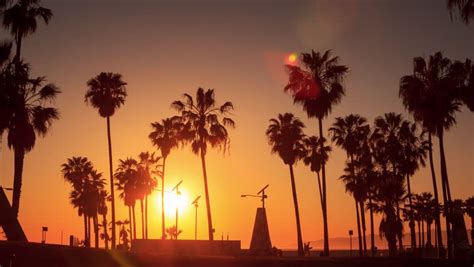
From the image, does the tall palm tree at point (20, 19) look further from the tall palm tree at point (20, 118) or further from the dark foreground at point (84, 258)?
the dark foreground at point (84, 258)

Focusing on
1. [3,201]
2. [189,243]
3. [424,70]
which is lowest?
[189,243]

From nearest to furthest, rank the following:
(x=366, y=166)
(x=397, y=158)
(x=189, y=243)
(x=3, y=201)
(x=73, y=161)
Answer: (x=3, y=201)
(x=189, y=243)
(x=397, y=158)
(x=366, y=166)
(x=73, y=161)

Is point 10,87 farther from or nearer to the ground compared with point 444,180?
farther from the ground

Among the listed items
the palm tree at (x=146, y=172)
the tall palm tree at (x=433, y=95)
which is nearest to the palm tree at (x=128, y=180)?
the palm tree at (x=146, y=172)

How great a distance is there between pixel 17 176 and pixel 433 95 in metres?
29.9

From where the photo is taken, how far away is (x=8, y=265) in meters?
14.4

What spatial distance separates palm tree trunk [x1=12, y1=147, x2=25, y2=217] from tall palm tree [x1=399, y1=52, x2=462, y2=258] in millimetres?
28355

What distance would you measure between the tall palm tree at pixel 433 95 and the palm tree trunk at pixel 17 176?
28355 millimetres

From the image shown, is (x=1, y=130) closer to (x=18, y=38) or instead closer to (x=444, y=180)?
(x=18, y=38)

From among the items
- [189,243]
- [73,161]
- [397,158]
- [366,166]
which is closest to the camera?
[189,243]

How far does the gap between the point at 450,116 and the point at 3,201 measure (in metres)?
33.7

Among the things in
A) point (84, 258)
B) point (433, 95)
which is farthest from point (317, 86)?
point (84, 258)

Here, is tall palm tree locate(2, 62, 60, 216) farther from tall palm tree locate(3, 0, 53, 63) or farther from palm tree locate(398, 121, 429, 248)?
palm tree locate(398, 121, 429, 248)

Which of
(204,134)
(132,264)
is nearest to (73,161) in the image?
(204,134)
